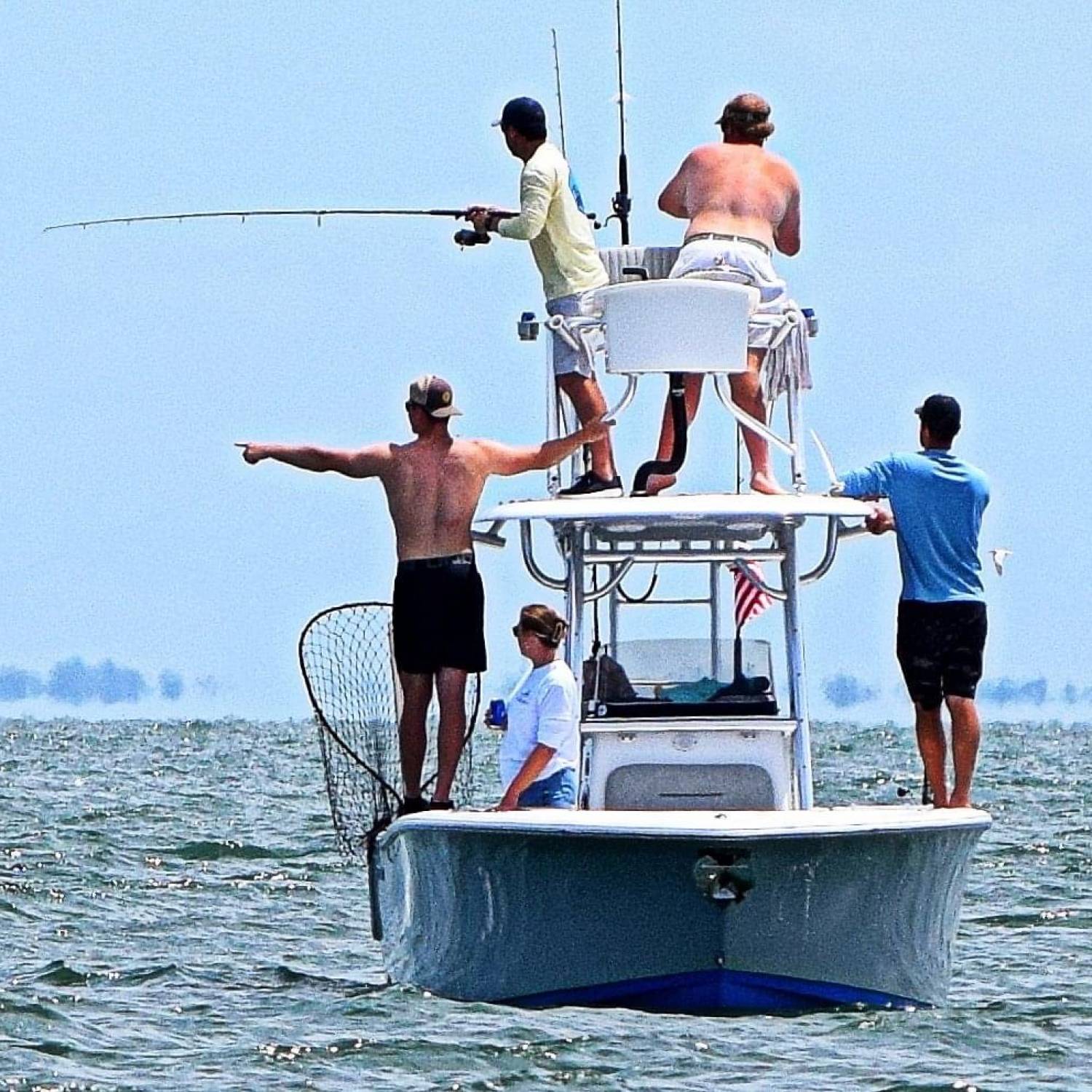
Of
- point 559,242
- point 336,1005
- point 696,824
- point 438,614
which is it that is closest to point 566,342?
point 559,242

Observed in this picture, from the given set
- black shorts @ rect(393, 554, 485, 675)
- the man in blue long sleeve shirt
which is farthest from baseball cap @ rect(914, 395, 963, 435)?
black shorts @ rect(393, 554, 485, 675)

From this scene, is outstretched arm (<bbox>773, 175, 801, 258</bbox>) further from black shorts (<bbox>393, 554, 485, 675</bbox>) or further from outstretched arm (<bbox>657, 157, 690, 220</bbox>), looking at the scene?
black shorts (<bbox>393, 554, 485, 675</bbox>)

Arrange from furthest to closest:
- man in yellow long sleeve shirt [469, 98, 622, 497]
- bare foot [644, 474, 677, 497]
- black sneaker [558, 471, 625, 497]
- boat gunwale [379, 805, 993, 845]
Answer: black sneaker [558, 471, 625, 497], man in yellow long sleeve shirt [469, 98, 622, 497], bare foot [644, 474, 677, 497], boat gunwale [379, 805, 993, 845]

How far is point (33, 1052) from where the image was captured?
1164 cm

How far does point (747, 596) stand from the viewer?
549 inches

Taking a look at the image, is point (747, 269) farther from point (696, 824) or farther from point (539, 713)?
point (696, 824)

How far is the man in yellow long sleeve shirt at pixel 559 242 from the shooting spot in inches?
501

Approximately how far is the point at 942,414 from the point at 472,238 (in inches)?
93.6

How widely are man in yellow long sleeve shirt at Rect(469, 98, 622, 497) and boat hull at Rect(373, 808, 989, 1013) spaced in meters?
2.23

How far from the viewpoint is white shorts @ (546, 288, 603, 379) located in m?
13.0

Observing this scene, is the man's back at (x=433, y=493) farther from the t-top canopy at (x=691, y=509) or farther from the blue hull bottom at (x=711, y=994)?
the blue hull bottom at (x=711, y=994)

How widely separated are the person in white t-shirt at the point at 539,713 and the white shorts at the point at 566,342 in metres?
1.61

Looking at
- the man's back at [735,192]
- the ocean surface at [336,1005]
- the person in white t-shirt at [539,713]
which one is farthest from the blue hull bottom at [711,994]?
the man's back at [735,192]

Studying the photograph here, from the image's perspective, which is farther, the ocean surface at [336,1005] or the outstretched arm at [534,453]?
the outstretched arm at [534,453]
